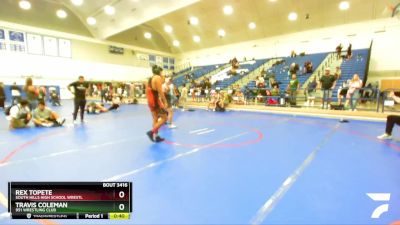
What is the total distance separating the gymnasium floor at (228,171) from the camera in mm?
2293

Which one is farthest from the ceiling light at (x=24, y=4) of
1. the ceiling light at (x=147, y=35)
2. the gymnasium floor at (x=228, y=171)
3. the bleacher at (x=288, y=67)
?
the bleacher at (x=288, y=67)

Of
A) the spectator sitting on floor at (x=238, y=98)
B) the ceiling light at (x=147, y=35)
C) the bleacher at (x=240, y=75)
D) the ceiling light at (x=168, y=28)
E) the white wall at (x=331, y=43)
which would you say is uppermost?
the ceiling light at (x=168, y=28)

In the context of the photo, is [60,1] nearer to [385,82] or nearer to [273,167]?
[273,167]

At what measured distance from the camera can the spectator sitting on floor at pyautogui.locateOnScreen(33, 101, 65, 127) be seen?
7.36 metres

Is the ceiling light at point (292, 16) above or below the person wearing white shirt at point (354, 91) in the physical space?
above

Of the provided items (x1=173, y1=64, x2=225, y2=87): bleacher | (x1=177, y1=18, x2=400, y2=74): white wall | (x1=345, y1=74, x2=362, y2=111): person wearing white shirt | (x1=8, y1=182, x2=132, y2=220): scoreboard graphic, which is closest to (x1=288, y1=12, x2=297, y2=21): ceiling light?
(x1=177, y1=18, x2=400, y2=74): white wall

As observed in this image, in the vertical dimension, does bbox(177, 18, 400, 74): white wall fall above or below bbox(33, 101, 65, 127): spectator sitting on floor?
above

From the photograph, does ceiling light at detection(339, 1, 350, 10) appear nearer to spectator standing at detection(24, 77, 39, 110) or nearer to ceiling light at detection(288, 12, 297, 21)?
ceiling light at detection(288, 12, 297, 21)

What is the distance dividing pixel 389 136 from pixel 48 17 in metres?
25.9

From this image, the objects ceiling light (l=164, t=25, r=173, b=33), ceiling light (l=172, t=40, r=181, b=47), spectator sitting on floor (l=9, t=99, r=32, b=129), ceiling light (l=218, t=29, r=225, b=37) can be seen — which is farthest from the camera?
ceiling light (l=172, t=40, r=181, b=47)

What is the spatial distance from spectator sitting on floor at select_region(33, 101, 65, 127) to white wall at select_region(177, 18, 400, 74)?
20835 millimetres

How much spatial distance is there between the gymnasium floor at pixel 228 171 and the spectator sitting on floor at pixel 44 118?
127cm

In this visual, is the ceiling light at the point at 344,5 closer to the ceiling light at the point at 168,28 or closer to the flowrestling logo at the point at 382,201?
the ceiling light at the point at 168,28

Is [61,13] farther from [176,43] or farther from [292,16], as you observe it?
[292,16]
